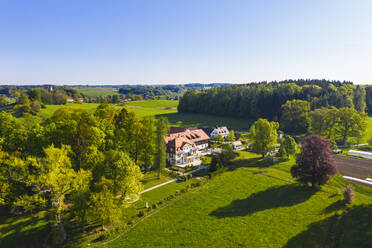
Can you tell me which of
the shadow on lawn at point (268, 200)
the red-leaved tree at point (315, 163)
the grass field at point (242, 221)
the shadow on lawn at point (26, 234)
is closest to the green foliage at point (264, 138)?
the grass field at point (242, 221)

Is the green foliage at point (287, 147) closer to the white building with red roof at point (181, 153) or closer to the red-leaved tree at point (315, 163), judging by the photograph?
the red-leaved tree at point (315, 163)

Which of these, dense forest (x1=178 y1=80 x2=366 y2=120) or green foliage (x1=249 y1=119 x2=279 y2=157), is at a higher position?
dense forest (x1=178 y1=80 x2=366 y2=120)

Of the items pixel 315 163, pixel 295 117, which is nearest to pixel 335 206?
pixel 315 163

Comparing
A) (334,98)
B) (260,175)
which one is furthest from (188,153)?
(334,98)

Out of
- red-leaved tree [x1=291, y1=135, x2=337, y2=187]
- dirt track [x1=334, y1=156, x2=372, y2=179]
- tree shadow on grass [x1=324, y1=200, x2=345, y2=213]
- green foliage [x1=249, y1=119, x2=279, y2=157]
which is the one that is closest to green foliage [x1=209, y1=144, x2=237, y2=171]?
green foliage [x1=249, y1=119, x2=279, y2=157]

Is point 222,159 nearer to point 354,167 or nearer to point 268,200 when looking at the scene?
point 268,200

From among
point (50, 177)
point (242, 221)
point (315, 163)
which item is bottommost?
point (242, 221)

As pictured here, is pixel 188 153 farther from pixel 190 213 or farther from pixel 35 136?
pixel 35 136

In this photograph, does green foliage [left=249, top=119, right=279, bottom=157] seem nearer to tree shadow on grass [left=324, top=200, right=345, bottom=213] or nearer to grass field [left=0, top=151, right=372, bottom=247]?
grass field [left=0, top=151, right=372, bottom=247]
